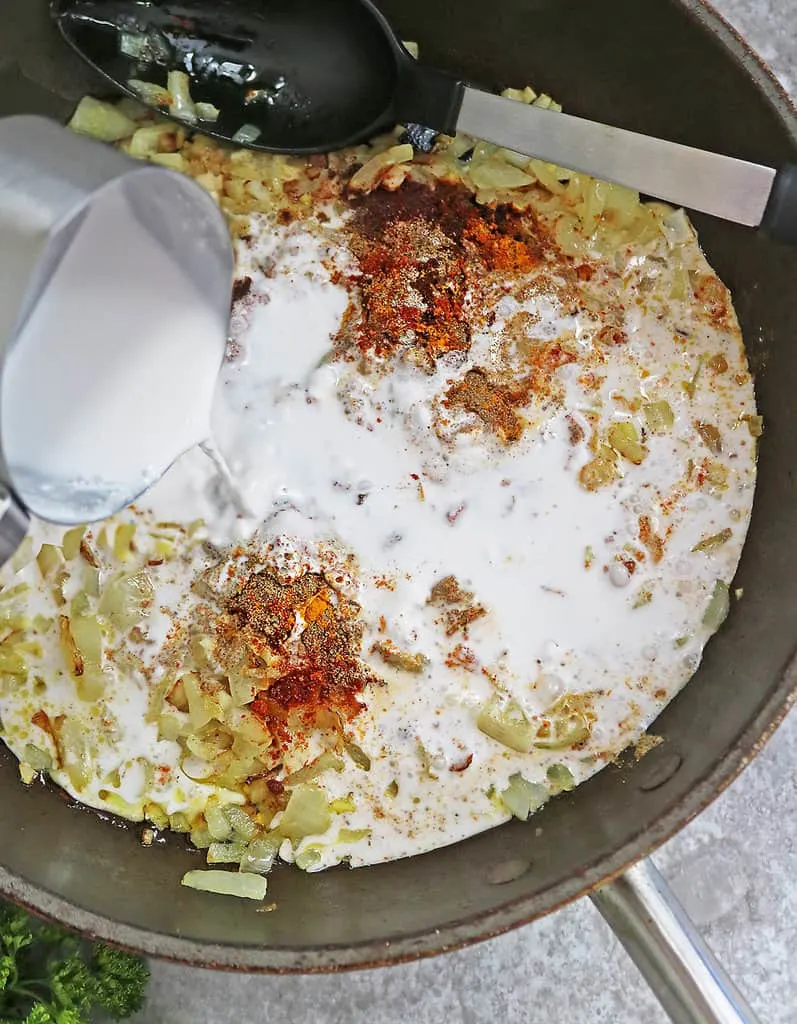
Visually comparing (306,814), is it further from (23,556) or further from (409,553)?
(23,556)

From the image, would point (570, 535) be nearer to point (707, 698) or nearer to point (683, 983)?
point (707, 698)

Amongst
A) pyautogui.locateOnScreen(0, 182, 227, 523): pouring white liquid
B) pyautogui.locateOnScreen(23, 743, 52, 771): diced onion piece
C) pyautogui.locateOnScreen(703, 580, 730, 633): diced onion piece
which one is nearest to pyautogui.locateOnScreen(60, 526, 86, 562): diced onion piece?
pyautogui.locateOnScreen(0, 182, 227, 523): pouring white liquid

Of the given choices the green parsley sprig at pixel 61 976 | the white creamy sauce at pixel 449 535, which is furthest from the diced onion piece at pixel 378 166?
the green parsley sprig at pixel 61 976

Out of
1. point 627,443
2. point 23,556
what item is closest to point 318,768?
point 23,556

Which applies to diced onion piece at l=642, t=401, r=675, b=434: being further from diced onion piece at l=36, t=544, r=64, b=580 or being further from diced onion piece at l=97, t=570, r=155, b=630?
diced onion piece at l=36, t=544, r=64, b=580

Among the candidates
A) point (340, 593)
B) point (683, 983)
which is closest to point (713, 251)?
point (340, 593)

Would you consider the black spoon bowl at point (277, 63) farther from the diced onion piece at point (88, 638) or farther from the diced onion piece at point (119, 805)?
the diced onion piece at point (119, 805)
